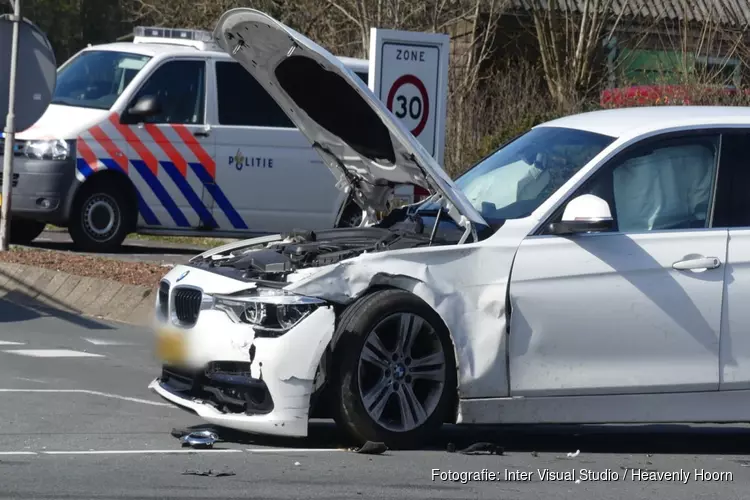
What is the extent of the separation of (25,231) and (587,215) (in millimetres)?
10960

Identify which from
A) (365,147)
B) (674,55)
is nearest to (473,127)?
(674,55)

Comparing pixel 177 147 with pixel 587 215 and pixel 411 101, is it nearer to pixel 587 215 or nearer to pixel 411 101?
pixel 411 101

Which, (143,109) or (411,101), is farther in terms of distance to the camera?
(143,109)

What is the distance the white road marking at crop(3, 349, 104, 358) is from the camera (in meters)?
10.2

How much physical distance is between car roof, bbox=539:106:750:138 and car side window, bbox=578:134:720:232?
9 centimetres

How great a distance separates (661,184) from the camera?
726cm

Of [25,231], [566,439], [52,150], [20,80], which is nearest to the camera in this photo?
[566,439]

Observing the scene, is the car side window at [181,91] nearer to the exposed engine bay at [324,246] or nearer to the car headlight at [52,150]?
the car headlight at [52,150]

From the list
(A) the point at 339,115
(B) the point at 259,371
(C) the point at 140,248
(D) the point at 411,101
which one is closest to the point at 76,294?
(D) the point at 411,101

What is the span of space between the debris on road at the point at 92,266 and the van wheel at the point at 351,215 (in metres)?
4.17

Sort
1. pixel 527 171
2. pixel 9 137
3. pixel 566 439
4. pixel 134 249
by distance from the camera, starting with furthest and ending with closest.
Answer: pixel 134 249, pixel 9 137, pixel 566 439, pixel 527 171

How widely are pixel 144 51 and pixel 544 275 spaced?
9835 mm

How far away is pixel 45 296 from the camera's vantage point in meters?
12.9

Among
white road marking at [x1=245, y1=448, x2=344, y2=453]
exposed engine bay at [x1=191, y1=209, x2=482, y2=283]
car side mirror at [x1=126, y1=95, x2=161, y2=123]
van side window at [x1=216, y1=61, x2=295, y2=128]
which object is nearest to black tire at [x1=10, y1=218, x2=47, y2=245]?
car side mirror at [x1=126, y1=95, x2=161, y2=123]
